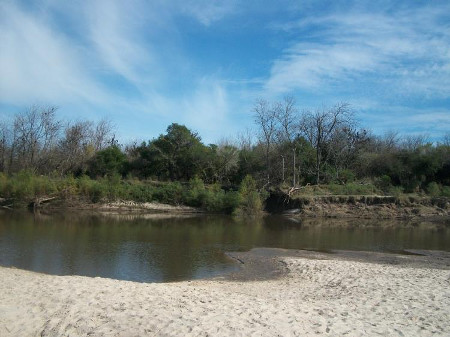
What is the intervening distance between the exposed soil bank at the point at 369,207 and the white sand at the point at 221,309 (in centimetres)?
2999

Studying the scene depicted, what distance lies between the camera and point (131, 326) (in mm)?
8430

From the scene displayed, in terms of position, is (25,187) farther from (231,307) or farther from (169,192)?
(231,307)

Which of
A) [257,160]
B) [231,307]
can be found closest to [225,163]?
[257,160]

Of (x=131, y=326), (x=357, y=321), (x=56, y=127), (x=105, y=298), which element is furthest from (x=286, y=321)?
(x=56, y=127)

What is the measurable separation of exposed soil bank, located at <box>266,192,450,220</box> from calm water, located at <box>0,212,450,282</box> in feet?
9.61

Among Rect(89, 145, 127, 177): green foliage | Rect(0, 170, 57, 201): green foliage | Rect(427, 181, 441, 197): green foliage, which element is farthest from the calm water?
Rect(89, 145, 127, 177): green foliage

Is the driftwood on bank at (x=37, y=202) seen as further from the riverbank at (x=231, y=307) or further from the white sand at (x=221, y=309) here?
the white sand at (x=221, y=309)

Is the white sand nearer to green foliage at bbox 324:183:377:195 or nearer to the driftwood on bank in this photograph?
green foliage at bbox 324:183:377:195

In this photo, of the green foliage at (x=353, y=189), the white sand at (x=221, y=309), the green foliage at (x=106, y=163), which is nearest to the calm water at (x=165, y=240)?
the white sand at (x=221, y=309)

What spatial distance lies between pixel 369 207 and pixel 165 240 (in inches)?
1046

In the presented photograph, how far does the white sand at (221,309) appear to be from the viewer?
8.33 meters

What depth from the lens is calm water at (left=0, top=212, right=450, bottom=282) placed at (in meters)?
17.8

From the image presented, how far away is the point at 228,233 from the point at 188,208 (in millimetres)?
17256

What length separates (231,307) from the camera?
32.1 ft
